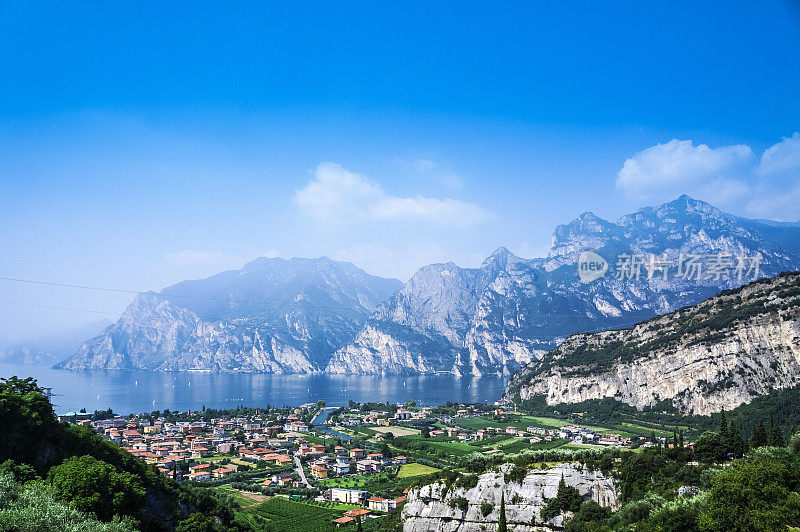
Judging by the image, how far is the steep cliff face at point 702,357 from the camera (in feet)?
198

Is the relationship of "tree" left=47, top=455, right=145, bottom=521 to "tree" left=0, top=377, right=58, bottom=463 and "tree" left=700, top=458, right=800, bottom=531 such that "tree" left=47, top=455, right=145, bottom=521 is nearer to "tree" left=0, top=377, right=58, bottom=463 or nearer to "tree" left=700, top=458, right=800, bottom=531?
"tree" left=0, top=377, right=58, bottom=463

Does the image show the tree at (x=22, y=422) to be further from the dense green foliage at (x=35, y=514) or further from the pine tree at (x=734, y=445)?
the pine tree at (x=734, y=445)

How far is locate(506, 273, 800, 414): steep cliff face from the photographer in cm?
6047

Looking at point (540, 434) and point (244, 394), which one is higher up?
point (540, 434)

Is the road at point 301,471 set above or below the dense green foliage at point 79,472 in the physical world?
below

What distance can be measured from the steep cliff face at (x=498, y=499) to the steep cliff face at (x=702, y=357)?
42756mm

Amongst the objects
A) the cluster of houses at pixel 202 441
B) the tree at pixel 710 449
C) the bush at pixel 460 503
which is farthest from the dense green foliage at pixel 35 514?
the cluster of houses at pixel 202 441

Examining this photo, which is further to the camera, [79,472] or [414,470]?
[414,470]

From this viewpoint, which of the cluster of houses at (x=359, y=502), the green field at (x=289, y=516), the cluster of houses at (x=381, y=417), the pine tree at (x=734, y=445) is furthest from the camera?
the cluster of houses at (x=381, y=417)

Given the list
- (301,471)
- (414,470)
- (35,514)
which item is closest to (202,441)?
(301,471)

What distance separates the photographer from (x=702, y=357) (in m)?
66.1

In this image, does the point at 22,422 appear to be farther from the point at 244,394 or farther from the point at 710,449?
the point at 244,394

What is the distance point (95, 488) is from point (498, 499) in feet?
65.5

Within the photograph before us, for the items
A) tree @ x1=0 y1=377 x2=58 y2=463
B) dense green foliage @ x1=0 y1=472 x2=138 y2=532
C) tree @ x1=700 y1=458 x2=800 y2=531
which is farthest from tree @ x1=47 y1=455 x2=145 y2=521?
tree @ x1=700 y1=458 x2=800 y2=531
